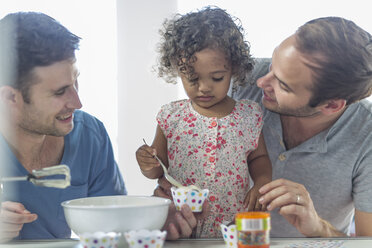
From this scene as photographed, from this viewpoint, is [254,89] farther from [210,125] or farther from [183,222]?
[183,222]

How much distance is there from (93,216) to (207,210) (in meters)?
0.33

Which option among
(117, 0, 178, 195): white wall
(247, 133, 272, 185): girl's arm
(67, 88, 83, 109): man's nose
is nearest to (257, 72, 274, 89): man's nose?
(247, 133, 272, 185): girl's arm

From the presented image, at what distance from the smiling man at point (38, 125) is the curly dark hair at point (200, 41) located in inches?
10.0

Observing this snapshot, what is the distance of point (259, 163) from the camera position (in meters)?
1.29

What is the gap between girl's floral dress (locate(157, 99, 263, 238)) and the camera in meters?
1.22

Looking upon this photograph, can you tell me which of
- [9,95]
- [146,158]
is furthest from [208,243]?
[9,95]

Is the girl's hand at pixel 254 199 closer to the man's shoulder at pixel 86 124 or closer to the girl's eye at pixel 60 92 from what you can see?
the man's shoulder at pixel 86 124

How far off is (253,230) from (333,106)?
1.98 feet

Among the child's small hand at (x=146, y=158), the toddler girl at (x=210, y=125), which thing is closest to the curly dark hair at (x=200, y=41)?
the toddler girl at (x=210, y=125)

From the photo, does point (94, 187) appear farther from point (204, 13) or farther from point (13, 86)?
point (204, 13)

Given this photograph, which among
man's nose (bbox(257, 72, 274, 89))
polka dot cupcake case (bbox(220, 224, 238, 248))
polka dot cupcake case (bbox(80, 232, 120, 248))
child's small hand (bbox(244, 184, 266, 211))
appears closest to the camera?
polka dot cupcake case (bbox(80, 232, 120, 248))

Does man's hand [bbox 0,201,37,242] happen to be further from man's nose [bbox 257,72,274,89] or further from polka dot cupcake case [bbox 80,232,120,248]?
man's nose [bbox 257,72,274,89]

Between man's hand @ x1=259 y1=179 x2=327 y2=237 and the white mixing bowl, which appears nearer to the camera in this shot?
the white mixing bowl

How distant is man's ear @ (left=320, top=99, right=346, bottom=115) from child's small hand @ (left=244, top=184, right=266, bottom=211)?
318 millimetres
